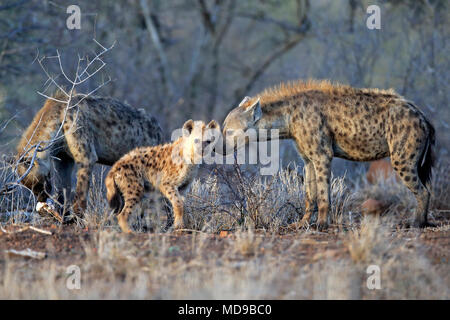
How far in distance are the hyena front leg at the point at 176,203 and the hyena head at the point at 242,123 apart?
2.47 feet

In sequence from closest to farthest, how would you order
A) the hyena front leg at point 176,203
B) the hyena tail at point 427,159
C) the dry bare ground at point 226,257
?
the dry bare ground at point 226,257 < the hyena front leg at point 176,203 < the hyena tail at point 427,159

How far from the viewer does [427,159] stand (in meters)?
7.11

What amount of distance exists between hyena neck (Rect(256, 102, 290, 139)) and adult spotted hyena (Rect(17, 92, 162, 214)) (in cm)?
176

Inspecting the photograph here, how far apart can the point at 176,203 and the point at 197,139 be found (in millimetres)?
654

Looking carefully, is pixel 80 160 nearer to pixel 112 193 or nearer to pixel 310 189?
pixel 112 193

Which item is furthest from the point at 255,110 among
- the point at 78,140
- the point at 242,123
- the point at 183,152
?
the point at 78,140

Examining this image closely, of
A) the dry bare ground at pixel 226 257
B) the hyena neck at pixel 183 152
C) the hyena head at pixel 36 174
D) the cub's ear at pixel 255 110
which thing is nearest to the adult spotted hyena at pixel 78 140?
the hyena head at pixel 36 174

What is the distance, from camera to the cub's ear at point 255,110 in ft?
22.9

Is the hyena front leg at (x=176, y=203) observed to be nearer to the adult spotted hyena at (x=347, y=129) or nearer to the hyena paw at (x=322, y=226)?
the adult spotted hyena at (x=347, y=129)

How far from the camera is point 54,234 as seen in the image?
6.16 metres

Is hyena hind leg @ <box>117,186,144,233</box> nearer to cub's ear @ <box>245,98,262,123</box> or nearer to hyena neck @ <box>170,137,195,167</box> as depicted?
hyena neck @ <box>170,137,195,167</box>

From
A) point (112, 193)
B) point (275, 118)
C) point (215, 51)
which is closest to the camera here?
point (112, 193)
